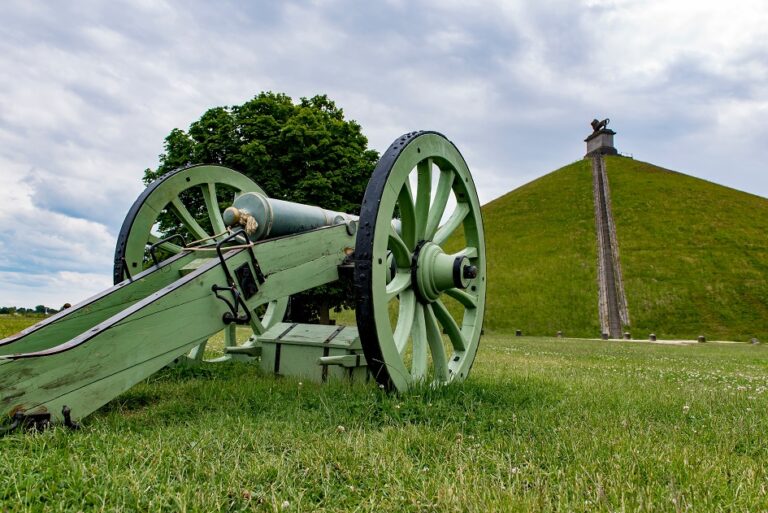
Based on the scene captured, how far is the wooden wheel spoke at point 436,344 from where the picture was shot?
458cm

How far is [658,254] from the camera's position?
125 feet

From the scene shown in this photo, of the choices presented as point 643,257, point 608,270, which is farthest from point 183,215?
point 643,257

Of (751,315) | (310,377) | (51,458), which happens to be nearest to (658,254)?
(751,315)

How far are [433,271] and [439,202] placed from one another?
0.73 metres

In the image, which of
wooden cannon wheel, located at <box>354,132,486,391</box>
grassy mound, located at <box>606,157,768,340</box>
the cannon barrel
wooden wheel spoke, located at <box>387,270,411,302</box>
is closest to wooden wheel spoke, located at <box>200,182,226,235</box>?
the cannon barrel

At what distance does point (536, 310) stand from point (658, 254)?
11.5 m

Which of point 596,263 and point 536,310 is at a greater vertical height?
point 596,263

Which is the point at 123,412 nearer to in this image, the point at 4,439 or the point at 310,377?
the point at 4,439

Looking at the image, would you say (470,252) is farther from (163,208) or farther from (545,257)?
(545,257)

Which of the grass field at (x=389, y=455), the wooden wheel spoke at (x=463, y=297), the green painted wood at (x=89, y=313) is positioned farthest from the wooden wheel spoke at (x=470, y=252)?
the green painted wood at (x=89, y=313)

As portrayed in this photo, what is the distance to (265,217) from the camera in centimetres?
496

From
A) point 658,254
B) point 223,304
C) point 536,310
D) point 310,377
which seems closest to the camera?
point 223,304

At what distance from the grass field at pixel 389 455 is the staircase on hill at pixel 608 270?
2817cm

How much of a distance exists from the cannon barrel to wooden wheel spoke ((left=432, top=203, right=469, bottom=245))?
2.40 feet
